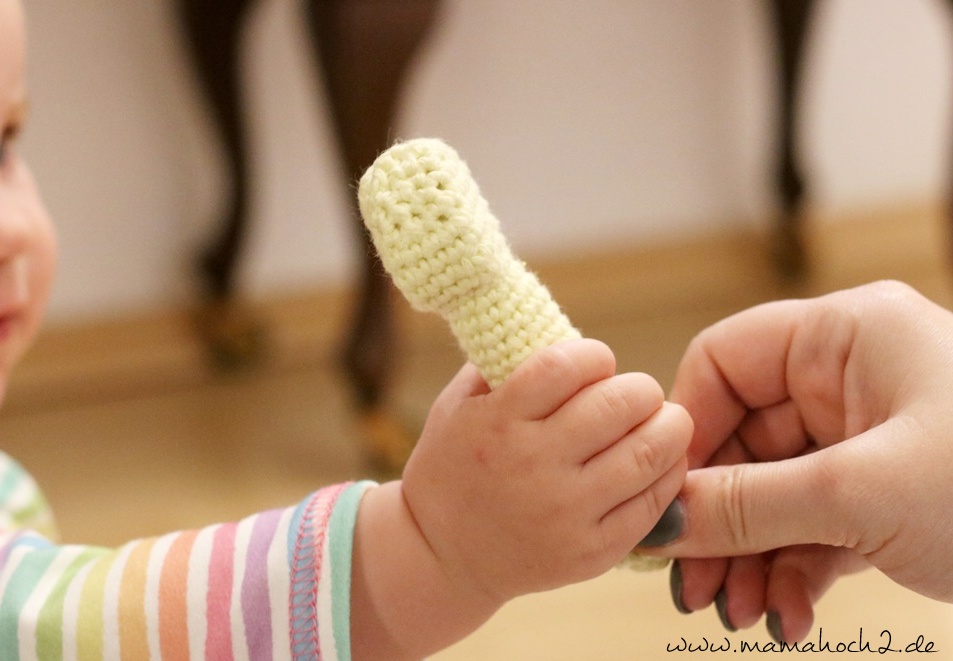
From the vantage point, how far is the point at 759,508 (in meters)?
0.37

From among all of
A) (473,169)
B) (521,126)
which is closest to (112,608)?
(473,169)

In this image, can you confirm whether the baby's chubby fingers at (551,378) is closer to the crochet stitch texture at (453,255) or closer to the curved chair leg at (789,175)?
the crochet stitch texture at (453,255)

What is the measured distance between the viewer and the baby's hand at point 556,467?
0.35m

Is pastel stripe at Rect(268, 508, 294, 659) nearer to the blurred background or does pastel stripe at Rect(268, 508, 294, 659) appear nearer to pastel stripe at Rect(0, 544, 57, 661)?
pastel stripe at Rect(0, 544, 57, 661)

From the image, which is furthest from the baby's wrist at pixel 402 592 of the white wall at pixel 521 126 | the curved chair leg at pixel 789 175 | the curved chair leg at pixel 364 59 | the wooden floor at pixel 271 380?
the curved chair leg at pixel 789 175

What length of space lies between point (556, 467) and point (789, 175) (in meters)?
1.00

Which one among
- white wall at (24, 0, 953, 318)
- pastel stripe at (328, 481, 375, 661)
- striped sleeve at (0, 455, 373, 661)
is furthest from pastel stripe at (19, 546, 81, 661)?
white wall at (24, 0, 953, 318)

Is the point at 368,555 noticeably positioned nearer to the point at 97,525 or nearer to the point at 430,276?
the point at 430,276

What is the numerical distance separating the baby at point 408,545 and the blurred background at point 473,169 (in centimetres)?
48

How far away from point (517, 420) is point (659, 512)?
65 mm

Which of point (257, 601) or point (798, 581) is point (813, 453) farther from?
point (257, 601)

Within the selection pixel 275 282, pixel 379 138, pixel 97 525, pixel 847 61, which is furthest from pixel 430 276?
pixel 847 61

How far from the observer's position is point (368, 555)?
1.33 feet

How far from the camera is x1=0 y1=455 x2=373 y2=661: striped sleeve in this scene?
0.40m
